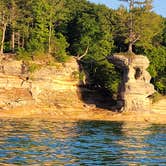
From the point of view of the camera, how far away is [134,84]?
69688 millimetres

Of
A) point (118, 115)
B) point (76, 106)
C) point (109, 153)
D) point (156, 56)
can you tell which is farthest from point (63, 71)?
point (109, 153)

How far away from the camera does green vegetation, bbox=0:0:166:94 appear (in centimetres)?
7312

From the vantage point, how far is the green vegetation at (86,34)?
7312 centimetres

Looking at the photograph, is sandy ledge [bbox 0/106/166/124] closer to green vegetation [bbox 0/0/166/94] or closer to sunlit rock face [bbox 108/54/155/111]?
sunlit rock face [bbox 108/54/155/111]

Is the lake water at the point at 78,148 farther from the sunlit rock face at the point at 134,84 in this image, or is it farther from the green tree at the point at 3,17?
the green tree at the point at 3,17

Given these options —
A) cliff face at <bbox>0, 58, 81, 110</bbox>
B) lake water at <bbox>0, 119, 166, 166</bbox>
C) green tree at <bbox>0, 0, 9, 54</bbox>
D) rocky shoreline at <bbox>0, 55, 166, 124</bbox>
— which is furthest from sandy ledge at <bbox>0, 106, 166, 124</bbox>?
lake water at <bbox>0, 119, 166, 166</bbox>

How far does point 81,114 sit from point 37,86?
6.89m

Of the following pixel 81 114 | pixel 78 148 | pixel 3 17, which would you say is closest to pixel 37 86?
pixel 81 114

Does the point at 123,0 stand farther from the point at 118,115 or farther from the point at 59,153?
the point at 59,153

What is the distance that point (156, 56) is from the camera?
77.2 meters

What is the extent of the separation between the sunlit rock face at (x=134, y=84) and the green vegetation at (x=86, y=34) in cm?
172

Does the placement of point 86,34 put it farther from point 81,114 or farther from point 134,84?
point 81,114

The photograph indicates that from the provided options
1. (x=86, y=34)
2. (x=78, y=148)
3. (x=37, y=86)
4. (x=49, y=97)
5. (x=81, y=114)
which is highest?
(x=86, y=34)

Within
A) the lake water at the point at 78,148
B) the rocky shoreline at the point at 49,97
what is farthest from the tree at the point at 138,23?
the lake water at the point at 78,148
